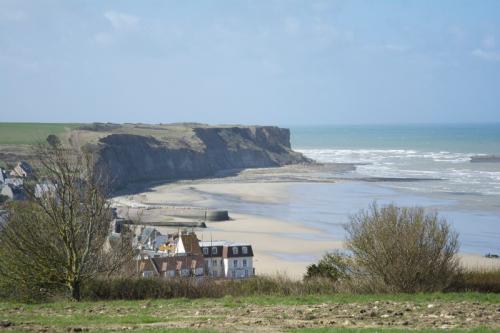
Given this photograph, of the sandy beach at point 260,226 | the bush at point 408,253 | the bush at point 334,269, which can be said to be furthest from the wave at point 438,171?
the bush at point 408,253

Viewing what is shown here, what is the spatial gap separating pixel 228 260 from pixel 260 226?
61.1 ft

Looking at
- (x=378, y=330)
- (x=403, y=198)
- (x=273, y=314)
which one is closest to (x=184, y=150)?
(x=403, y=198)

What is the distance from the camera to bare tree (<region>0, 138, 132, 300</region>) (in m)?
17.2

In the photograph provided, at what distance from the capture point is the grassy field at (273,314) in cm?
1205

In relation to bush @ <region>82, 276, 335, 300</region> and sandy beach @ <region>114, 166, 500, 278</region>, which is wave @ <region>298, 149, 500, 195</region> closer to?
sandy beach @ <region>114, 166, 500, 278</region>

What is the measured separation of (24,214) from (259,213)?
41171 millimetres

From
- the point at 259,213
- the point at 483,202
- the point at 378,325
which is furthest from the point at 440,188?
the point at 378,325

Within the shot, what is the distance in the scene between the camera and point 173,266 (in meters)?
28.3

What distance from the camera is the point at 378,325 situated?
12.2 meters

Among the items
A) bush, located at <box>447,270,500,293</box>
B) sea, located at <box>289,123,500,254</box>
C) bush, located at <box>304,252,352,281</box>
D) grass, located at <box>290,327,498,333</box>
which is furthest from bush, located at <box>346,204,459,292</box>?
sea, located at <box>289,123,500,254</box>

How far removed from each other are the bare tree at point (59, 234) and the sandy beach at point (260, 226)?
790 cm

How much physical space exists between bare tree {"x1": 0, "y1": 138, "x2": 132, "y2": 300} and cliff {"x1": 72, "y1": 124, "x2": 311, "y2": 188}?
65.3m

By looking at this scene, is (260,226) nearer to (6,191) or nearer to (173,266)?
(6,191)

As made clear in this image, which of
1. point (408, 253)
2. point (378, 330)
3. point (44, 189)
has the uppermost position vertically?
point (44, 189)
